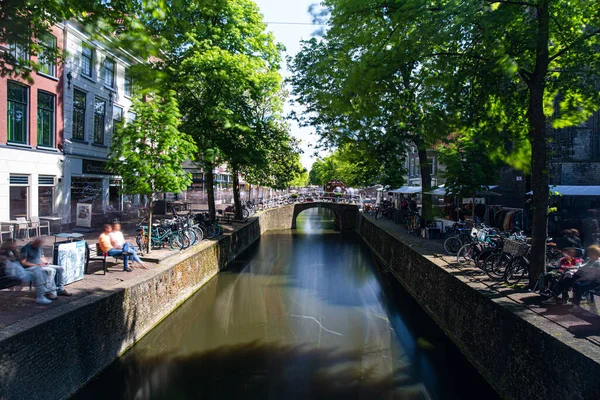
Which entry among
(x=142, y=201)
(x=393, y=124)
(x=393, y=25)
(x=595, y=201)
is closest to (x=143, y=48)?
(x=393, y=25)

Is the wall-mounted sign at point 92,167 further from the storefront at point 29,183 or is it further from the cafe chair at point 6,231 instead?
the cafe chair at point 6,231

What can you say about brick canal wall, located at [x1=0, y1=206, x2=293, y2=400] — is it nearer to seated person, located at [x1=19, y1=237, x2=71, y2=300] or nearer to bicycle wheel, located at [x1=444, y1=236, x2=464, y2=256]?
seated person, located at [x1=19, y1=237, x2=71, y2=300]

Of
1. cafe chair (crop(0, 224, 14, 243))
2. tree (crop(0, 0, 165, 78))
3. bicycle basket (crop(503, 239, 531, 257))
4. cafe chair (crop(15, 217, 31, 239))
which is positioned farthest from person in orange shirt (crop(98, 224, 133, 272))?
bicycle basket (crop(503, 239, 531, 257))

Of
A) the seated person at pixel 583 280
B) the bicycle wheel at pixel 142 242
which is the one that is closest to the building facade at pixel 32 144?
the bicycle wheel at pixel 142 242

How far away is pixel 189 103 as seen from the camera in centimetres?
1817

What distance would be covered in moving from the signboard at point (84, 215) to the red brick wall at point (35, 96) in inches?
106

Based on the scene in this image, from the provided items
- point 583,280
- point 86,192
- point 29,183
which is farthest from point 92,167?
point 583,280

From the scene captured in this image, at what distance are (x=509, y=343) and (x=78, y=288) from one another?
7.67 metres

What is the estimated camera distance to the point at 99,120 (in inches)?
781

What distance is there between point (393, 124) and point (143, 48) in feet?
18.1

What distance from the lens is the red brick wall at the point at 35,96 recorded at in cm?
1366

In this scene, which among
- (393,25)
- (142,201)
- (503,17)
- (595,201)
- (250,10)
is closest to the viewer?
(503,17)

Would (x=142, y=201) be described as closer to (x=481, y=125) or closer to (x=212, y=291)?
(x=212, y=291)

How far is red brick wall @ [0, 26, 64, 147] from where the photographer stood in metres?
13.7
